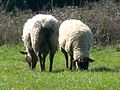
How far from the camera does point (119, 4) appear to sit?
87.9ft

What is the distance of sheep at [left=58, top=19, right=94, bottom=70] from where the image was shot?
50.4 ft

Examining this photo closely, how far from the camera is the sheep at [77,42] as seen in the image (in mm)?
15375

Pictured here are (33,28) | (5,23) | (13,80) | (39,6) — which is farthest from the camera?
(39,6)

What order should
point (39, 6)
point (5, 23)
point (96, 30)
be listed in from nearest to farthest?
point (96, 30)
point (5, 23)
point (39, 6)

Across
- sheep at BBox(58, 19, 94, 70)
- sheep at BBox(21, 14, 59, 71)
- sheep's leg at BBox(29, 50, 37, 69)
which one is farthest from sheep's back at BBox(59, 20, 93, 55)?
sheep's leg at BBox(29, 50, 37, 69)

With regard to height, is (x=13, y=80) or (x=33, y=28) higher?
(x=33, y=28)

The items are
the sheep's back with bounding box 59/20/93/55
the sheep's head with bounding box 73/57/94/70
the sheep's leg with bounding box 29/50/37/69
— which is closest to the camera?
the sheep's head with bounding box 73/57/94/70

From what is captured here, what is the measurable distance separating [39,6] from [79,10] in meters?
13.5

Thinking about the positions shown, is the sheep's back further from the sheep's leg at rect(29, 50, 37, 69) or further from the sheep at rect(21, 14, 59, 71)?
the sheep's leg at rect(29, 50, 37, 69)

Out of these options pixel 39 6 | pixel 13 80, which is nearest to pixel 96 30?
pixel 13 80

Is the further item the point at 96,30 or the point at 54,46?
the point at 96,30

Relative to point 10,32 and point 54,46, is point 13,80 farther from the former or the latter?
point 10,32

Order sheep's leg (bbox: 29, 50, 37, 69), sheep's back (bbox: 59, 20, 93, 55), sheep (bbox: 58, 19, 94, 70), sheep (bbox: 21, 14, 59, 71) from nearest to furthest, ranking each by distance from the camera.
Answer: sheep (bbox: 21, 14, 59, 71) → sheep (bbox: 58, 19, 94, 70) → sheep's back (bbox: 59, 20, 93, 55) → sheep's leg (bbox: 29, 50, 37, 69)

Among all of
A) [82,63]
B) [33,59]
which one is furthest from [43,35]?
[33,59]
